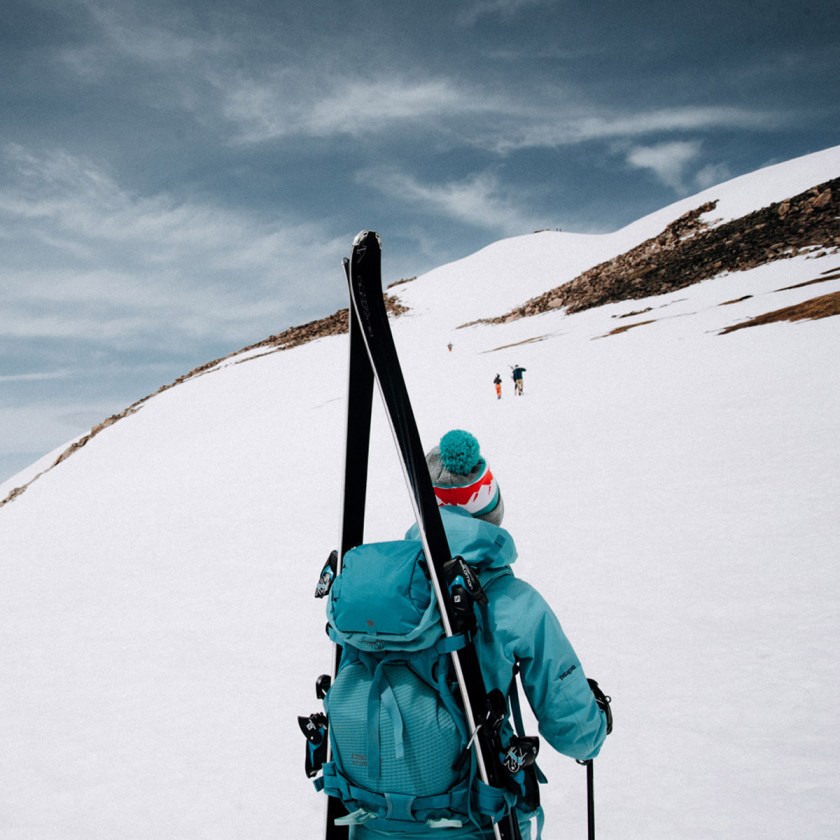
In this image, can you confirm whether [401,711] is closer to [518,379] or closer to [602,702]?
[602,702]

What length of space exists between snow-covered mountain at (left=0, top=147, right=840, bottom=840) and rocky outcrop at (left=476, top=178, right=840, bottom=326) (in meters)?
23.0

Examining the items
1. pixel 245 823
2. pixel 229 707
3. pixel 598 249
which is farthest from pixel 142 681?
pixel 598 249

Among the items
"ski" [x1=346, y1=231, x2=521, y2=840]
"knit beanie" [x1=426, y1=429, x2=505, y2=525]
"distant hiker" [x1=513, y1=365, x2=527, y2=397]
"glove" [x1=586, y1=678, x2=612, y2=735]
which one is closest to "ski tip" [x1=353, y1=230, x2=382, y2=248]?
"ski" [x1=346, y1=231, x2=521, y2=840]

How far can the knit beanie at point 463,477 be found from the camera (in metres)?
2.08

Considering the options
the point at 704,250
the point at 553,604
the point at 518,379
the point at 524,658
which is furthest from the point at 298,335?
the point at 524,658

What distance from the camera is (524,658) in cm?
186

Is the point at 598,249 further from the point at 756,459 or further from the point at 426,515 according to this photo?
the point at 426,515

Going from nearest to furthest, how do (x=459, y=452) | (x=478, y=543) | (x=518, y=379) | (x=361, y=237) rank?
(x=478, y=543)
(x=459, y=452)
(x=361, y=237)
(x=518, y=379)

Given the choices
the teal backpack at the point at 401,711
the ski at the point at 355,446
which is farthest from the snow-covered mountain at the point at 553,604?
the ski at the point at 355,446

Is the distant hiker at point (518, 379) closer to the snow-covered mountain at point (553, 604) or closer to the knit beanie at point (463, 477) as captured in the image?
the snow-covered mountain at point (553, 604)

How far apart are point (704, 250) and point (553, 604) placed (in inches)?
1858

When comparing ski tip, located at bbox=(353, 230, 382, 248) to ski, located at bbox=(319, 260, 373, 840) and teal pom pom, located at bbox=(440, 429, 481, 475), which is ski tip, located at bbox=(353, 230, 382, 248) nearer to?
ski, located at bbox=(319, 260, 373, 840)

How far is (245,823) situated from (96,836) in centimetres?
105

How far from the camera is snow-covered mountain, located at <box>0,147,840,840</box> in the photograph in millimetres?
3785
